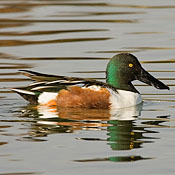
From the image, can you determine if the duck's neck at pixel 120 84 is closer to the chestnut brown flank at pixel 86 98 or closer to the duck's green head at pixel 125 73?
the duck's green head at pixel 125 73

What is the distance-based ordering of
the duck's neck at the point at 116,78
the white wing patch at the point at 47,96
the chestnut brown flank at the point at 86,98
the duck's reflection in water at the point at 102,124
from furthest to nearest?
the duck's neck at the point at 116,78 → the white wing patch at the point at 47,96 → the chestnut brown flank at the point at 86,98 → the duck's reflection in water at the point at 102,124

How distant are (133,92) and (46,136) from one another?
8.85ft

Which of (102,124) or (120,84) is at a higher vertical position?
(120,84)

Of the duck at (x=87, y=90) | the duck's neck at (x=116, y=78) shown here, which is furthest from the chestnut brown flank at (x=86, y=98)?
the duck's neck at (x=116, y=78)

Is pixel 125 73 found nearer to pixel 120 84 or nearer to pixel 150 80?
pixel 120 84

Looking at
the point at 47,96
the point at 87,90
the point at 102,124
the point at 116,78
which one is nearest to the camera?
the point at 102,124

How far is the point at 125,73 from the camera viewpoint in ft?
40.8

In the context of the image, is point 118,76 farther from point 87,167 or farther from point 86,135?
point 87,167

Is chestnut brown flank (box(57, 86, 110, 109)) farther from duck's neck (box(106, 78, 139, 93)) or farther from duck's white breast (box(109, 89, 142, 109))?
duck's neck (box(106, 78, 139, 93))

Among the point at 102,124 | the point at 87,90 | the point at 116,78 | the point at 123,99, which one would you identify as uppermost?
the point at 116,78

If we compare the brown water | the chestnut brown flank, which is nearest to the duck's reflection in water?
the brown water

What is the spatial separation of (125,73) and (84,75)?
1.73 meters

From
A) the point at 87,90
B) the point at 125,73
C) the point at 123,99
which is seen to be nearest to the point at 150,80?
the point at 125,73

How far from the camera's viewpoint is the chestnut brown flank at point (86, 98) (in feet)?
38.9
